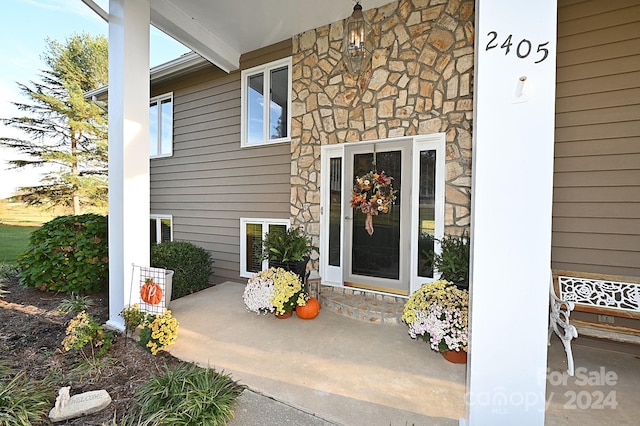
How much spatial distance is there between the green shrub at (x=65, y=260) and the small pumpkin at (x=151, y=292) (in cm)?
194

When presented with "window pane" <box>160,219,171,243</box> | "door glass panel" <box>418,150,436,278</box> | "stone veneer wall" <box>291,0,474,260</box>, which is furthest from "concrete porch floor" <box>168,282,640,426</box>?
"window pane" <box>160,219,171,243</box>

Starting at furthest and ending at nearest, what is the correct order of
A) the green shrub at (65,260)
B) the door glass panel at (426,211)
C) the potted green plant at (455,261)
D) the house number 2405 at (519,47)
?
1. the green shrub at (65,260)
2. the door glass panel at (426,211)
3. the potted green plant at (455,261)
4. the house number 2405 at (519,47)

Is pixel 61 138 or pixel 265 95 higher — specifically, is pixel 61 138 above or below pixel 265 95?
above

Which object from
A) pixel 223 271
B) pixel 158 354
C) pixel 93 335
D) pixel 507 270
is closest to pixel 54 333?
pixel 93 335

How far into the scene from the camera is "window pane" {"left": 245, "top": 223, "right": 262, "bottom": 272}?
17.0ft

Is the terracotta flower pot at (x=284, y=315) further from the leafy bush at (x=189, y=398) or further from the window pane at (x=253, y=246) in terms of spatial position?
the window pane at (x=253, y=246)

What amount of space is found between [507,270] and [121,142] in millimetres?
3747

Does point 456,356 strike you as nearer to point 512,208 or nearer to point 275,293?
point 512,208

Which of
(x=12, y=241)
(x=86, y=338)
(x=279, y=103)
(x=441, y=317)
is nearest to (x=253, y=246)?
(x=279, y=103)

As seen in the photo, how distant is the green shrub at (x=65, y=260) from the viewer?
420cm

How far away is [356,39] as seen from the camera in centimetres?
264

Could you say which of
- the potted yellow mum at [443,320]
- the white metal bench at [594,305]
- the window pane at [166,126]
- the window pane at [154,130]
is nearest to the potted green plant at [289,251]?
the potted yellow mum at [443,320]

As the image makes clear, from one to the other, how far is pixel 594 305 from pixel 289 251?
3.34m

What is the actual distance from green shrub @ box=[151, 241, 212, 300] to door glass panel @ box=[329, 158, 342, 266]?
245 cm
